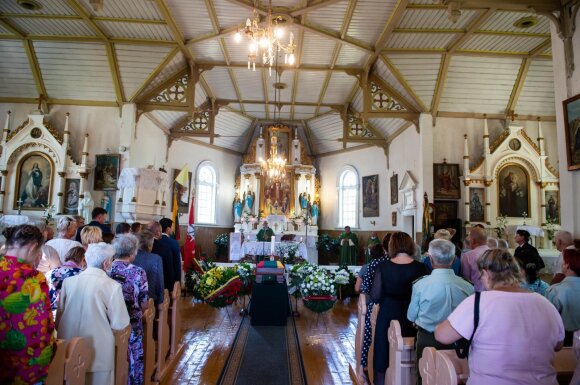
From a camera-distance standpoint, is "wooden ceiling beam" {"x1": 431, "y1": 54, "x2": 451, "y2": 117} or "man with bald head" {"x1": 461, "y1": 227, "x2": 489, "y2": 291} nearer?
"man with bald head" {"x1": 461, "y1": 227, "x2": 489, "y2": 291}

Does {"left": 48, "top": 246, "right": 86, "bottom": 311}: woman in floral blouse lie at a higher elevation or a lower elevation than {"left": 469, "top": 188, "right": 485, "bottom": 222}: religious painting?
lower

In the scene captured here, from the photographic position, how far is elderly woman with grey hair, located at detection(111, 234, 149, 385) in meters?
3.40

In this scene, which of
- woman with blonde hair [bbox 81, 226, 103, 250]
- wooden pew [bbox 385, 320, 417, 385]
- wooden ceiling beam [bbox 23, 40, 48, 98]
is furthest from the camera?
wooden ceiling beam [bbox 23, 40, 48, 98]

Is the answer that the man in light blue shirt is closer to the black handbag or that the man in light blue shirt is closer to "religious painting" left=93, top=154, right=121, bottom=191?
the black handbag

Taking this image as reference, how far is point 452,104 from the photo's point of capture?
37.6 ft

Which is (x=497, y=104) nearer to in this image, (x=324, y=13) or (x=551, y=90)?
(x=551, y=90)

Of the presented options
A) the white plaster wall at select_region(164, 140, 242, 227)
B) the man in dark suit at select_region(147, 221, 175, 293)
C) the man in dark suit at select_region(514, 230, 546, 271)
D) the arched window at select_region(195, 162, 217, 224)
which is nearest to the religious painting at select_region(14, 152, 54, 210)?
the white plaster wall at select_region(164, 140, 242, 227)

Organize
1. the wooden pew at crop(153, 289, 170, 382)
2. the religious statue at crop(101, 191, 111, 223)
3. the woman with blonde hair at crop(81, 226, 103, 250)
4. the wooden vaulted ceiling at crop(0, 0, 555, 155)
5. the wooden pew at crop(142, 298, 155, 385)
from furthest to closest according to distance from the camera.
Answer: the religious statue at crop(101, 191, 111, 223)
the wooden vaulted ceiling at crop(0, 0, 555, 155)
the wooden pew at crop(153, 289, 170, 382)
the woman with blonde hair at crop(81, 226, 103, 250)
the wooden pew at crop(142, 298, 155, 385)

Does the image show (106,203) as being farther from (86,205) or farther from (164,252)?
(164,252)

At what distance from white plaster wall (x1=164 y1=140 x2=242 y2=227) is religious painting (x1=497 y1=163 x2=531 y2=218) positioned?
35.6ft

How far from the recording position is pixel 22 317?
6.79 ft

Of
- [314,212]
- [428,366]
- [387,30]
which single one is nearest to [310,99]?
[314,212]

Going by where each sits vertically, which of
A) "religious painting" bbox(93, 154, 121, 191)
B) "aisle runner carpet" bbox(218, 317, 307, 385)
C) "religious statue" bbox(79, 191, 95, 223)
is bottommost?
"aisle runner carpet" bbox(218, 317, 307, 385)

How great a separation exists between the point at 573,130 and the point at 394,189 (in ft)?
26.1
